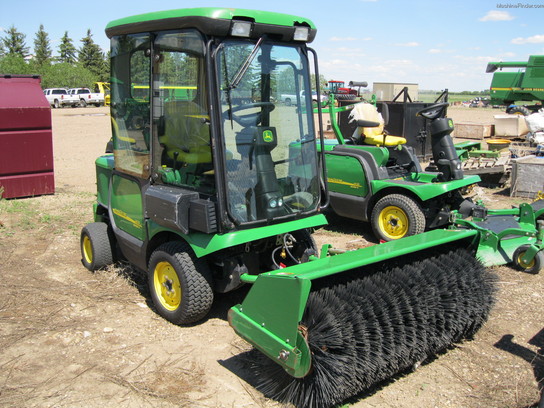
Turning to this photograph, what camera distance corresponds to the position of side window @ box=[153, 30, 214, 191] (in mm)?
3676

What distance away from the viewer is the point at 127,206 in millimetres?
4656

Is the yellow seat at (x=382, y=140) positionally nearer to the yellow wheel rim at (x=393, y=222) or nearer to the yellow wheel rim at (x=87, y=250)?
the yellow wheel rim at (x=393, y=222)

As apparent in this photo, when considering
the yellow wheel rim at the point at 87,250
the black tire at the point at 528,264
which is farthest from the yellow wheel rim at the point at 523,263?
the yellow wheel rim at the point at 87,250

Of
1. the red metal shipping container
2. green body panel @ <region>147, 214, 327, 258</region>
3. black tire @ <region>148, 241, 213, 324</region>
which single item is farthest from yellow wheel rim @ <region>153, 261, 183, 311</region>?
the red metal shipping container

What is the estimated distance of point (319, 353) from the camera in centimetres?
300

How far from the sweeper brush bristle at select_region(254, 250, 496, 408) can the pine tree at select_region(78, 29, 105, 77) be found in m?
58.0

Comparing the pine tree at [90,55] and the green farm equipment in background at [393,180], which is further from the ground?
the pine tree at [90,55]

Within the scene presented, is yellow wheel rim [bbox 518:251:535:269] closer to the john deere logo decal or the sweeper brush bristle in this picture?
the sweeper brush bristle

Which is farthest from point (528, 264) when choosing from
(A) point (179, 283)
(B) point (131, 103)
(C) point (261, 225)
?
(B) point (131, 103)

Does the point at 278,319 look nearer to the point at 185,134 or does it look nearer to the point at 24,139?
the point at 185,134

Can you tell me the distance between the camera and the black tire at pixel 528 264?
5109mm

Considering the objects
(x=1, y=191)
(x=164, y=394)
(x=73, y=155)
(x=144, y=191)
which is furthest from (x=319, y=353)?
(x=73, y=155)

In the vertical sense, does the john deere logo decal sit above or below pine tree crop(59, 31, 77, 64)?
below

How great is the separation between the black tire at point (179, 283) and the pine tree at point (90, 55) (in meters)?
56.9
